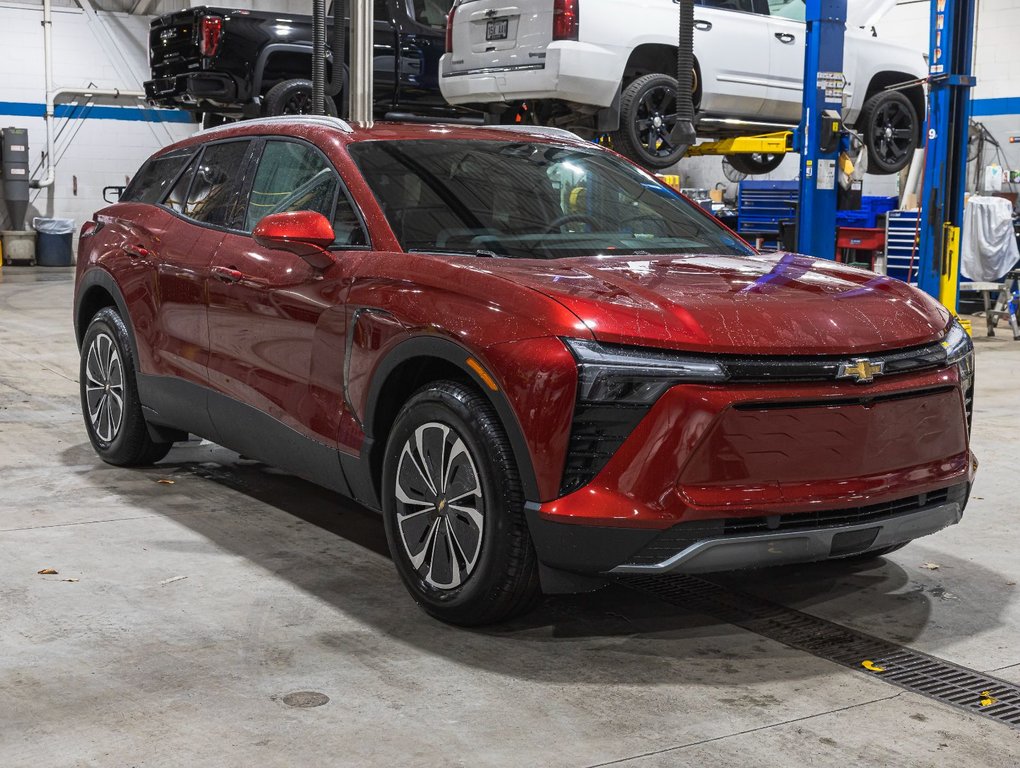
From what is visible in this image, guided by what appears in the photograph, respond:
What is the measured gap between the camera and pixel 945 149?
37.7 ft

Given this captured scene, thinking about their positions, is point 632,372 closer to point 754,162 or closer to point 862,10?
point 862,10

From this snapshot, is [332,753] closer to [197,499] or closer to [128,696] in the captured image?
[128,696]

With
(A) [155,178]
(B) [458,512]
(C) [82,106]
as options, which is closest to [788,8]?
(A) [155,178]

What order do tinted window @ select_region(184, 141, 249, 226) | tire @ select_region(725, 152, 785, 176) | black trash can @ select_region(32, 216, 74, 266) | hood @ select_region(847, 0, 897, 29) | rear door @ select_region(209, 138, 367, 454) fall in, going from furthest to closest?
black trash can @ select_region(32, 216, 74, 266), tire @ select_region(725, 152, 785, 176), hood @ select_region(847, 0, 897, 29), tinted window @ select_region(184, 141, 249, 226), rear door @ select_region(209, 138, 367, 454)

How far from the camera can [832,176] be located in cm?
1091

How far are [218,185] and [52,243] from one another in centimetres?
1830

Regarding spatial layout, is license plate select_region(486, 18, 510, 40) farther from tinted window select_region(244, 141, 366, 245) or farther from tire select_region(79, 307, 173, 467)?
tinted window select_region(244, 141, 366, 245)

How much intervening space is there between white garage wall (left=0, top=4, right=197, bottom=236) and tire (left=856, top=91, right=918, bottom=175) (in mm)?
15813

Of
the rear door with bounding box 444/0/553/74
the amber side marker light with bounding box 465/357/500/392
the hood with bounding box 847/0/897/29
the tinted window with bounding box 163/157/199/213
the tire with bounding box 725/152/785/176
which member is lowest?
the amber side marker light with bounding box 465/357/500/392

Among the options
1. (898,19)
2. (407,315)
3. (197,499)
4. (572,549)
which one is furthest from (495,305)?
(898,19)

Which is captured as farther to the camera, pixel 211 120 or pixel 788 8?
pixel 211 120

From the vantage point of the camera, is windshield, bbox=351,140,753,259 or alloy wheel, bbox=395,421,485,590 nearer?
alloy wheel, bbox=395,421,485,590

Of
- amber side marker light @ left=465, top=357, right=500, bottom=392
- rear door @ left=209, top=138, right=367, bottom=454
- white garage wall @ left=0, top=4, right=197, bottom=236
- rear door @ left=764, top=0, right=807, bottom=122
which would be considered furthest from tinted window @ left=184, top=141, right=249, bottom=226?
white garage wall @ left=0, top=4, right=197, bottom=236

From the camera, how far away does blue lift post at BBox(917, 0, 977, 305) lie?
11289 mm
